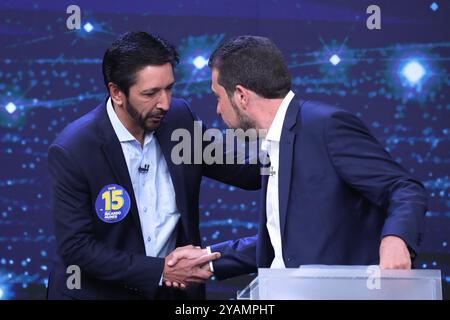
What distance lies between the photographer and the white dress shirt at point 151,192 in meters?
2.92

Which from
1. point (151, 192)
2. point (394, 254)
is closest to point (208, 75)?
point (151, 192)

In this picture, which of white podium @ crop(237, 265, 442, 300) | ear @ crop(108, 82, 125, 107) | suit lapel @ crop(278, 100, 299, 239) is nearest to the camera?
white podium @ crop(237, 265, 442, 300)

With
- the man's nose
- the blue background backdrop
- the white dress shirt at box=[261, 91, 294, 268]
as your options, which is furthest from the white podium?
the blue background backdrop

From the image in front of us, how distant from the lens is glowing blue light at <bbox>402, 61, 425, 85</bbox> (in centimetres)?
397

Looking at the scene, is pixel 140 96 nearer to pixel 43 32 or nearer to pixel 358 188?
pixel 358 188

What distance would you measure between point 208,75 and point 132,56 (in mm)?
1129

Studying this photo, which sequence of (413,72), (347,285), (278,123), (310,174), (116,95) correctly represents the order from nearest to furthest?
(347,285) → (310,174) → (278,123) → (116,95) → (413,72)

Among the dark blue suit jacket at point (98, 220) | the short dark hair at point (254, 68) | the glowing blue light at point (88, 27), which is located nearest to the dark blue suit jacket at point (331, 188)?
the short dark hair at point (254, 68)

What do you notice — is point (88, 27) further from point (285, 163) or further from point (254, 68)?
point (285, 163)

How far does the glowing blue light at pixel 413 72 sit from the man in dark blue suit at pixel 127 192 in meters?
1.32

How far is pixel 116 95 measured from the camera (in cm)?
298

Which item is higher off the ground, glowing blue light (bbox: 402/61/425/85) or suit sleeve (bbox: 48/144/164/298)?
glowing blue light (bbox: 402/61/425/85)

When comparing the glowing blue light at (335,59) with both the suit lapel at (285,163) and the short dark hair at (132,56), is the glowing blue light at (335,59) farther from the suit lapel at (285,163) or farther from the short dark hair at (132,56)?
the suit lapel at (285,163)

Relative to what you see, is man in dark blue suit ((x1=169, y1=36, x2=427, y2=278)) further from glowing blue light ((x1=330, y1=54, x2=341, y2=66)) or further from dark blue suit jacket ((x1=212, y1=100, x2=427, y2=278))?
glowing blue light ((x1=330, y1=54, x2=341, y2=66))
